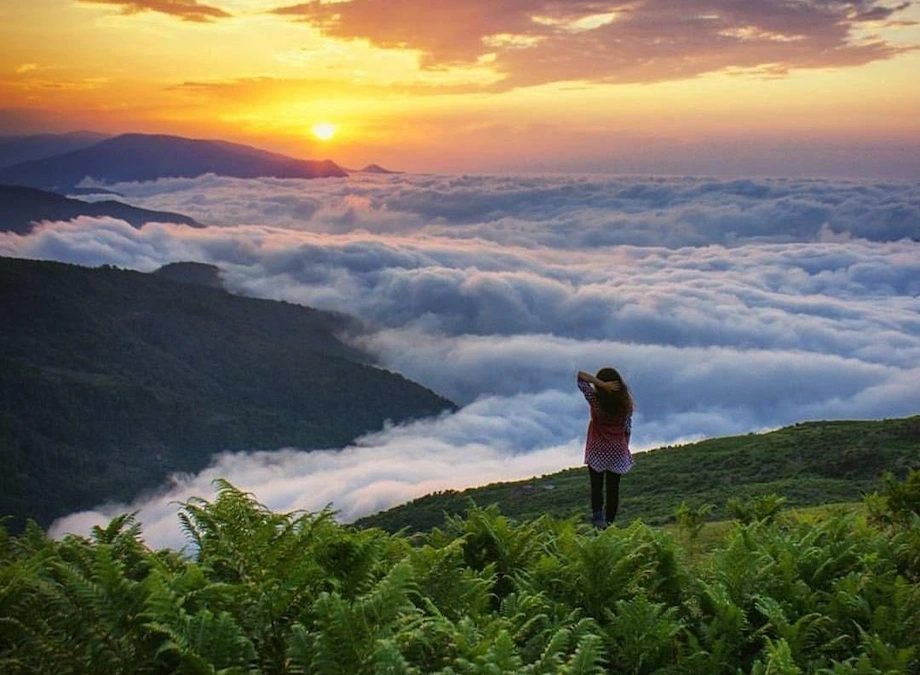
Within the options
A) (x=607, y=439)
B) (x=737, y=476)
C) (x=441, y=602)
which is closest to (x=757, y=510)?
(x=607, y=439)

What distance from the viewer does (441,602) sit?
6.06 meters

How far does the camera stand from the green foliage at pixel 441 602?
4.41m

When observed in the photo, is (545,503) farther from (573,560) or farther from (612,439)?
(573,560)

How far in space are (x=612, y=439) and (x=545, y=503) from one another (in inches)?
1375

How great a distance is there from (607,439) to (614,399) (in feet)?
2.03

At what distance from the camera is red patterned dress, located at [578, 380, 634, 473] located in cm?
1311

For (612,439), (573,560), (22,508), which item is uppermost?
(573,560)

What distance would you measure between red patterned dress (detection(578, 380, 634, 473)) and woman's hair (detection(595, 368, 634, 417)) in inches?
2.8

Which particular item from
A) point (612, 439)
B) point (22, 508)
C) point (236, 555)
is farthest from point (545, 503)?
point (22, 508)

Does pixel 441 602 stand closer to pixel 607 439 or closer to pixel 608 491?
pixel 607 439

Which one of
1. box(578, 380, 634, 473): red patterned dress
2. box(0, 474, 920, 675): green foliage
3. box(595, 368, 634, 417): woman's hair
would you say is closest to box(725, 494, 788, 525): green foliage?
box(578, 380, 634, 473): red patterned dress

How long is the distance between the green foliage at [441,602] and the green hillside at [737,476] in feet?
50.6

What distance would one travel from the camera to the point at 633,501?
35.4 meters

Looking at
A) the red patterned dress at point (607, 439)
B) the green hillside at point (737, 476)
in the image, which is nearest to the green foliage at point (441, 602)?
the red patterned dress at point (607, 439)
